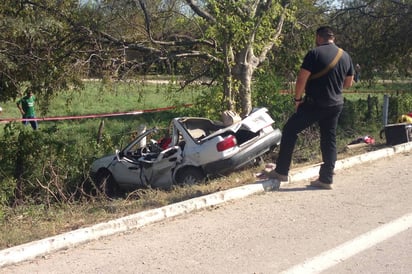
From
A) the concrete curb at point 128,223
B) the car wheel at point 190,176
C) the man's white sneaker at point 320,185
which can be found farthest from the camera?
the car wheel at point 190,176

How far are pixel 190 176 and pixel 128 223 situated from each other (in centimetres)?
381

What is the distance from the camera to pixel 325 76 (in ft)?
22.4

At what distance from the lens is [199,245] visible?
5160 millimetres

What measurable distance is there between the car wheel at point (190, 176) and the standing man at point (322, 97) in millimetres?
2115

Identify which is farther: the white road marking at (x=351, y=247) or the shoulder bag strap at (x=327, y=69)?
the shoulder bag strap at (x=327, y=69)

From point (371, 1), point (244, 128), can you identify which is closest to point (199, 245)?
point (244, 128)

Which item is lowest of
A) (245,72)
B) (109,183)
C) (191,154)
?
(109,183)

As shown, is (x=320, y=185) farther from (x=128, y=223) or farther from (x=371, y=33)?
(x=371, y=33)

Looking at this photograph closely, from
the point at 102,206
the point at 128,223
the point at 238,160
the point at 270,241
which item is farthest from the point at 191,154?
the point at 270,241

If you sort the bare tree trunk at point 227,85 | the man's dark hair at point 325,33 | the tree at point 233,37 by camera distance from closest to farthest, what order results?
the man's dark hair at point 325,33
the tree at point 233,37
the bare tree trunk at point 227,85

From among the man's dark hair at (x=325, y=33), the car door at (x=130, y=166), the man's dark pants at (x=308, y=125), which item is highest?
the man's dark hair at (x=325, y=33)

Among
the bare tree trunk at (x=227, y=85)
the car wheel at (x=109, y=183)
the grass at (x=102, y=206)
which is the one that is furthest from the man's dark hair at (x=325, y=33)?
the car wheel at (x=109, y=183)

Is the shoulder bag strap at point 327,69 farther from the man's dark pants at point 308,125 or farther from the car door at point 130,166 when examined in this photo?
the car door at point 130,166

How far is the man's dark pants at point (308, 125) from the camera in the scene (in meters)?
6.95
